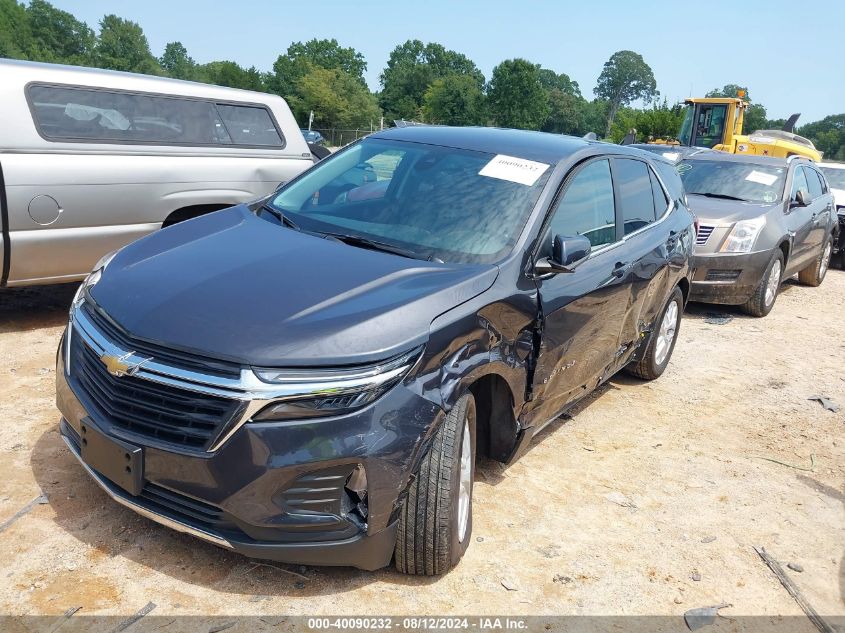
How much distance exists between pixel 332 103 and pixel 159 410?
253 feet

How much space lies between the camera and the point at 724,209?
890cm

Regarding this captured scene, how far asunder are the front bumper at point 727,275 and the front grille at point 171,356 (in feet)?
22.3

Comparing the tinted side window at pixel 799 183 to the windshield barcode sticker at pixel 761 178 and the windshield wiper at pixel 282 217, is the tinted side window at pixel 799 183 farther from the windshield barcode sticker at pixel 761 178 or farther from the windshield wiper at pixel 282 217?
the windshield wiper at pixel 282 217

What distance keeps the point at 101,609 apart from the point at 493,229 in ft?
7.52

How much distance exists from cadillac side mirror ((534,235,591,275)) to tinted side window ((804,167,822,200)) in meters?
8.15

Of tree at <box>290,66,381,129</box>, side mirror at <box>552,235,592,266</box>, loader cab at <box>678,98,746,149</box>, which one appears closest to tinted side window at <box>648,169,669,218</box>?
side mirror at <box>552,235,592,266</box>

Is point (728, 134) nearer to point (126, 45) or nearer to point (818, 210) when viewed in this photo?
point (818, 210)

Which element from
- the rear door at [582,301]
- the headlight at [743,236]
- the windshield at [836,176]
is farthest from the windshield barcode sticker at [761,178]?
the windshield at [836,176]

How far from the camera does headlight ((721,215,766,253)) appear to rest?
8.41 m

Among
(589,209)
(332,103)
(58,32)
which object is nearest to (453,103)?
(332,103)

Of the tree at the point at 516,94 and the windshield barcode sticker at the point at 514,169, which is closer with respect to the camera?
the windshield barcode sticker at the point at 514,169

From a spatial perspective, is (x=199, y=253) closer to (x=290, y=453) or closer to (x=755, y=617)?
(x=290, y=453)

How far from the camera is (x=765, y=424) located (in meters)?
5.48

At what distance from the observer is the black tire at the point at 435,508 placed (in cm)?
292
